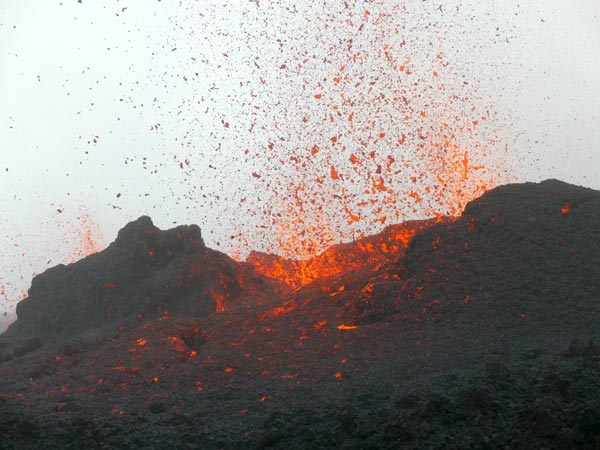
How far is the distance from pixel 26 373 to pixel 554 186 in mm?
15900

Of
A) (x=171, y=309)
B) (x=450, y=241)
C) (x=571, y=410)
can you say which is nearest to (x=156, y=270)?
(x=171, y=309)

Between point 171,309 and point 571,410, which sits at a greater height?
point 171,309

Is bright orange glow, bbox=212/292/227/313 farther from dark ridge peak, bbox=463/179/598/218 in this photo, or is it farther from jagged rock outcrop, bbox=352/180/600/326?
dark ridge peak, bbox=463/179/598/218

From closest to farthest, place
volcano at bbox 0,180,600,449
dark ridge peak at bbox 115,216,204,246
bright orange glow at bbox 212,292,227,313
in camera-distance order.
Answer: volcano at bbox 0,180,600,449, bright orange glow at bbox 212,292,227,313, dark ridge peak at bbox 115,216,204,246

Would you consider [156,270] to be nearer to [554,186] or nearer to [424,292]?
[424,292]

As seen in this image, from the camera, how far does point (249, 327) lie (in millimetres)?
13953

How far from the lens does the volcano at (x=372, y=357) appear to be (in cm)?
706

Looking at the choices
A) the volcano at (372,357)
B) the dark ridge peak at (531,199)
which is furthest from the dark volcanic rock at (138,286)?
the dark ridge peak at (531,199)

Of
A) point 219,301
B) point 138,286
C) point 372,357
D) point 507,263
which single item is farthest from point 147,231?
point 507,263

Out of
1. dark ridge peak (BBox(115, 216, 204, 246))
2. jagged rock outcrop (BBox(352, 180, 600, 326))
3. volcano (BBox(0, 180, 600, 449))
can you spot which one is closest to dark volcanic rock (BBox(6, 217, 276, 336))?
dark ridge peak (BBox(115, 216, 204, 246))

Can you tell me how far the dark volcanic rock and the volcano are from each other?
14cm

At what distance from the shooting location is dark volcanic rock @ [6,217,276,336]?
1986 cm

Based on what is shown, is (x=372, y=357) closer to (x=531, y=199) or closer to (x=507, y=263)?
(x=507, y=263)

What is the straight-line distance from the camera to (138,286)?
20656 millimetres
